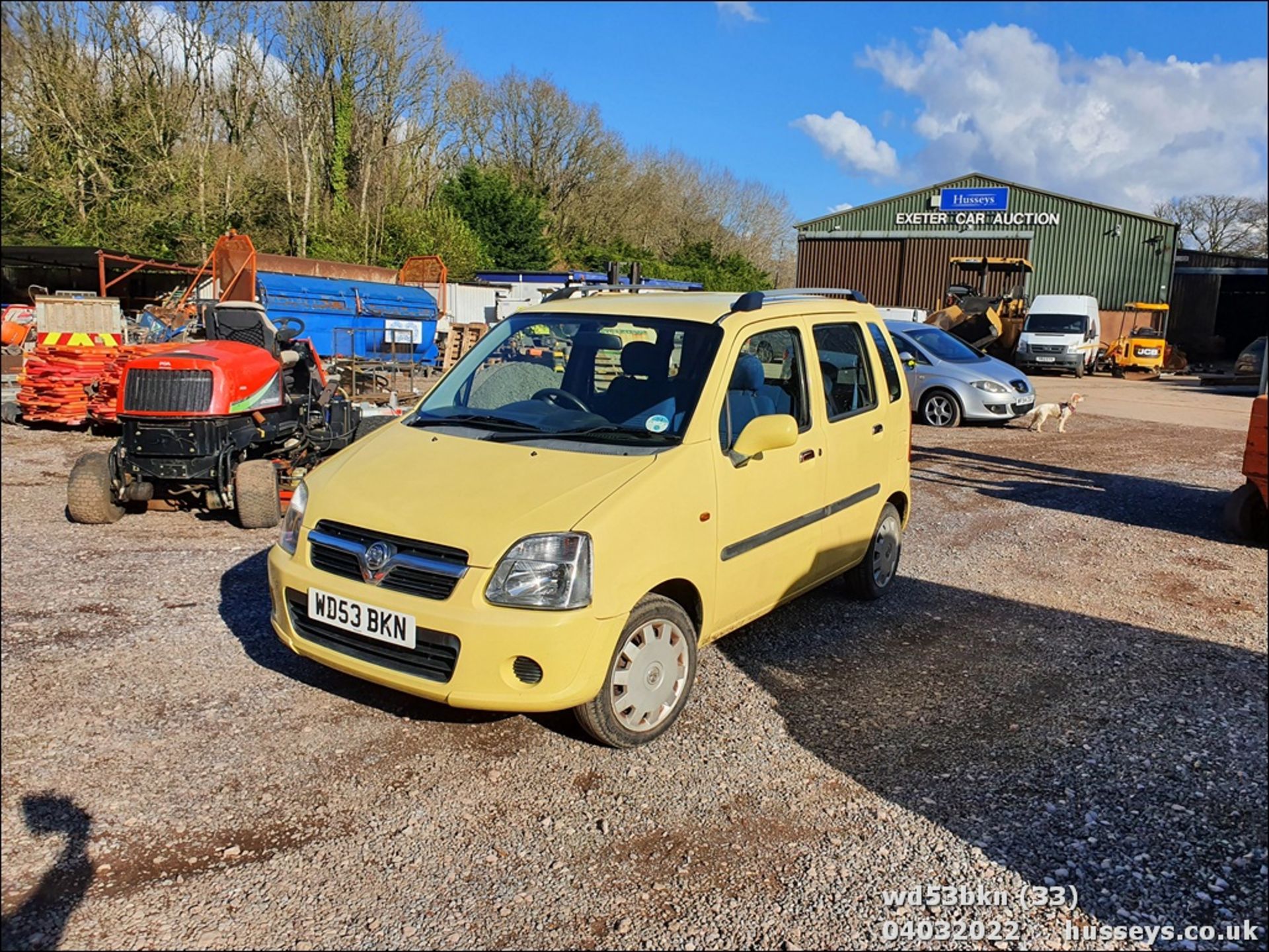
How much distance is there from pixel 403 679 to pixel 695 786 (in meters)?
1.21

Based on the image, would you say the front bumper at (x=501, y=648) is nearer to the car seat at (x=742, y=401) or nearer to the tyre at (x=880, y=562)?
the car seat at (x=742, y=401)

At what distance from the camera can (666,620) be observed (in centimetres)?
384

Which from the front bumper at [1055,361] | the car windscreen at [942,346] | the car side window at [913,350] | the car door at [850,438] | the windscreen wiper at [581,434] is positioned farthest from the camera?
the front bumper at [1055,361]

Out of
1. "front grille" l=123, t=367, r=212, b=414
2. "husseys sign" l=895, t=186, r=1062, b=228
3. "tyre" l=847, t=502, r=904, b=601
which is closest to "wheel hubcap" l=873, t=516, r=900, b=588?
"tyre" l=847, t=502, r=904, b=601

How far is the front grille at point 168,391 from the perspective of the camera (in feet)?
23.1

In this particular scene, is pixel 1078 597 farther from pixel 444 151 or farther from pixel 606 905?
pixel 444 151

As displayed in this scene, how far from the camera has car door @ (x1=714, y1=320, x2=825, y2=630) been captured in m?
4.15

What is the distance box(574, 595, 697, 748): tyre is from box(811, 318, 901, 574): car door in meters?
1.38

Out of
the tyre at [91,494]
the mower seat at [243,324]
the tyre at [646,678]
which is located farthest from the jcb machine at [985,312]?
the tyre at [646,678]

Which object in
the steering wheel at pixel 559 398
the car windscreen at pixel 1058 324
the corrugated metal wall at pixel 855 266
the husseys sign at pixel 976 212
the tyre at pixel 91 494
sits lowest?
the tyre at pixel 91 494

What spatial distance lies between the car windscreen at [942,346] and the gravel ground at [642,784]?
9.45 m

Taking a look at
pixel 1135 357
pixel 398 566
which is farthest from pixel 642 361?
pixel 1135 357

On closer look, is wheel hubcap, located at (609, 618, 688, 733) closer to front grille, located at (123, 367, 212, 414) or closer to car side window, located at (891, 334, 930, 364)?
front grille, located at (123, 367, 212, 414)

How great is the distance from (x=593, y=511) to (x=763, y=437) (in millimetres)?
1014
